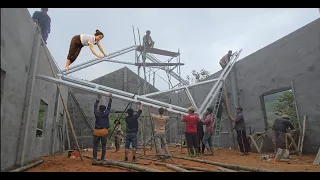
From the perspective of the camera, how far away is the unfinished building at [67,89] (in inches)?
175

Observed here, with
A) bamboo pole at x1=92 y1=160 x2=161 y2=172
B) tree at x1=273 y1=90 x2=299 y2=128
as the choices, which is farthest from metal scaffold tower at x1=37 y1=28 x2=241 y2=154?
tree at x1=273 y1=90 x2=299 y2=128

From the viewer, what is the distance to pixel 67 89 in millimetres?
13070

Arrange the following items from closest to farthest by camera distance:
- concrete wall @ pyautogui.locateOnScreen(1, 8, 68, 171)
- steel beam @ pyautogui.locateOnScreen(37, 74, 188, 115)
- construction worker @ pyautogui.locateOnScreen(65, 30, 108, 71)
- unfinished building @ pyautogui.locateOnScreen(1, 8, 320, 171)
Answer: concrete wall @ pyautogui.locateOnScreen(1, 8, 68, 171) → unfinished building @ pyautogui.locateOnScreen(1, 8, 320, 171) → construction worker @ pyautogui.locateOnScreen(65, 30, 108, 71) → steel beam @ pyautogui.locateOnScreen(37, 74, 188, 115)

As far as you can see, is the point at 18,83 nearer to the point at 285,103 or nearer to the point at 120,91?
the point at 120,91

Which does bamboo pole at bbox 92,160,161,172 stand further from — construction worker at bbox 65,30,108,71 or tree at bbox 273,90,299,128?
tree at bbox 273,90,299,128

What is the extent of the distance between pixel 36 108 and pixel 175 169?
177 inches

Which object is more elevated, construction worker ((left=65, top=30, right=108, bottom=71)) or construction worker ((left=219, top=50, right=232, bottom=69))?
construction worker ((left=219, top=50, right=232, bottom=69))

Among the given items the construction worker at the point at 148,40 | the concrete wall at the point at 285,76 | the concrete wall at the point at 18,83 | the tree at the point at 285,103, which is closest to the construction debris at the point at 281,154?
the concrete wall at the point at 285,76

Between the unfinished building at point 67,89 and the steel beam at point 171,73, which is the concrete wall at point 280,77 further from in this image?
the steel beam at point 171,73

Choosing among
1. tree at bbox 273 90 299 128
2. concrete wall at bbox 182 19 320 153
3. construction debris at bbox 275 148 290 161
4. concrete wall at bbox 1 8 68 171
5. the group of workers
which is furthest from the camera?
tree at bbox 273 90 299 128

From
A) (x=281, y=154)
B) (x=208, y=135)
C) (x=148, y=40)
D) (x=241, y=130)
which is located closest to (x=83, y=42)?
(x=208, y=135)

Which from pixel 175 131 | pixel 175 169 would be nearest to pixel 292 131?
pixel 175 169

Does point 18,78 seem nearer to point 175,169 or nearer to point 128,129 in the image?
point 128,129

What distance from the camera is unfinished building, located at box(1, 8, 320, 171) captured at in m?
4.45
